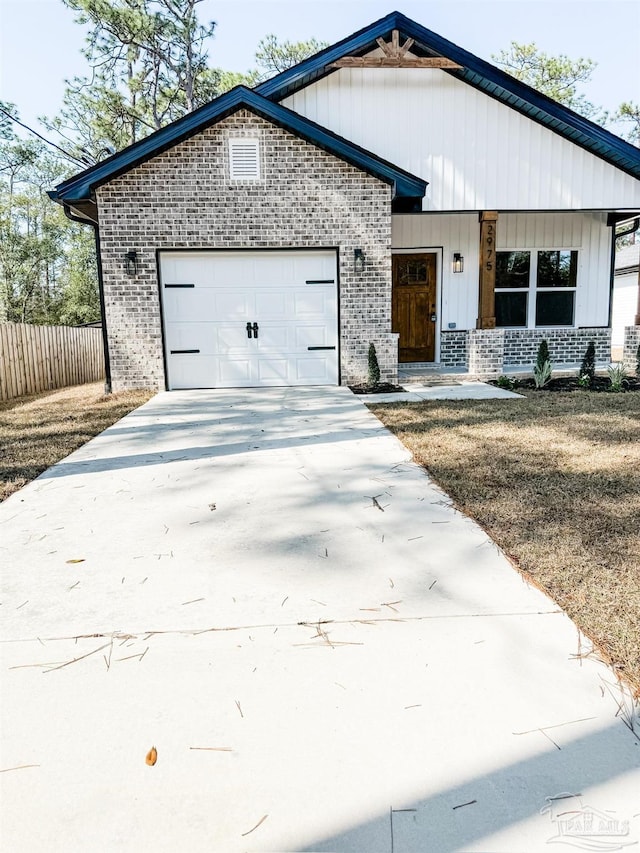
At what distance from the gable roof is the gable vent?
150cm

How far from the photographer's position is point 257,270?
10141 mm

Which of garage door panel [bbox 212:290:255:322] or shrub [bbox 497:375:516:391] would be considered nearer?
shrub [bbox 497:375:516:391]

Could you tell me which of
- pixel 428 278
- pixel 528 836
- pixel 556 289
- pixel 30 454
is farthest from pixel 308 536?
pixel 556 289

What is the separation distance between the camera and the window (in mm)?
12609

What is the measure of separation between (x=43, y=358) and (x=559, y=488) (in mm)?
12130

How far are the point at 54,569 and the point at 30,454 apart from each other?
3046 mm

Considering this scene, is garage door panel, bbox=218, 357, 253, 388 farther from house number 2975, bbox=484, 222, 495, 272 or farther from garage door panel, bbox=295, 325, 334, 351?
house number 2975, bbox=484, 222, 495, 272

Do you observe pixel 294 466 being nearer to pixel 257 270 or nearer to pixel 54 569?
pixel 54 569

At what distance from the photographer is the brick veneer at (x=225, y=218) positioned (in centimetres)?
959

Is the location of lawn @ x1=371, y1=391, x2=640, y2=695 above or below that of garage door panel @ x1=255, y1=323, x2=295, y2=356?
below

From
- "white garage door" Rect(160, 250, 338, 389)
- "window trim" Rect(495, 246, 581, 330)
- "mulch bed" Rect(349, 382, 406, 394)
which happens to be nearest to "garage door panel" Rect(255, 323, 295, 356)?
"white garage door" Rect(160, 250, 338, 389)

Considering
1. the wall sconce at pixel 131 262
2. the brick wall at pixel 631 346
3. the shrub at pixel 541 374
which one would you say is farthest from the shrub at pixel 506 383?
the wall sconce at pixel 131 262

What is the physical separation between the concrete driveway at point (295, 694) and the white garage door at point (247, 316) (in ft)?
22.4

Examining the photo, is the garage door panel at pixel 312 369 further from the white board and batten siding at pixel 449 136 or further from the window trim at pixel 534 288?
the window trim at pixel 534 288
